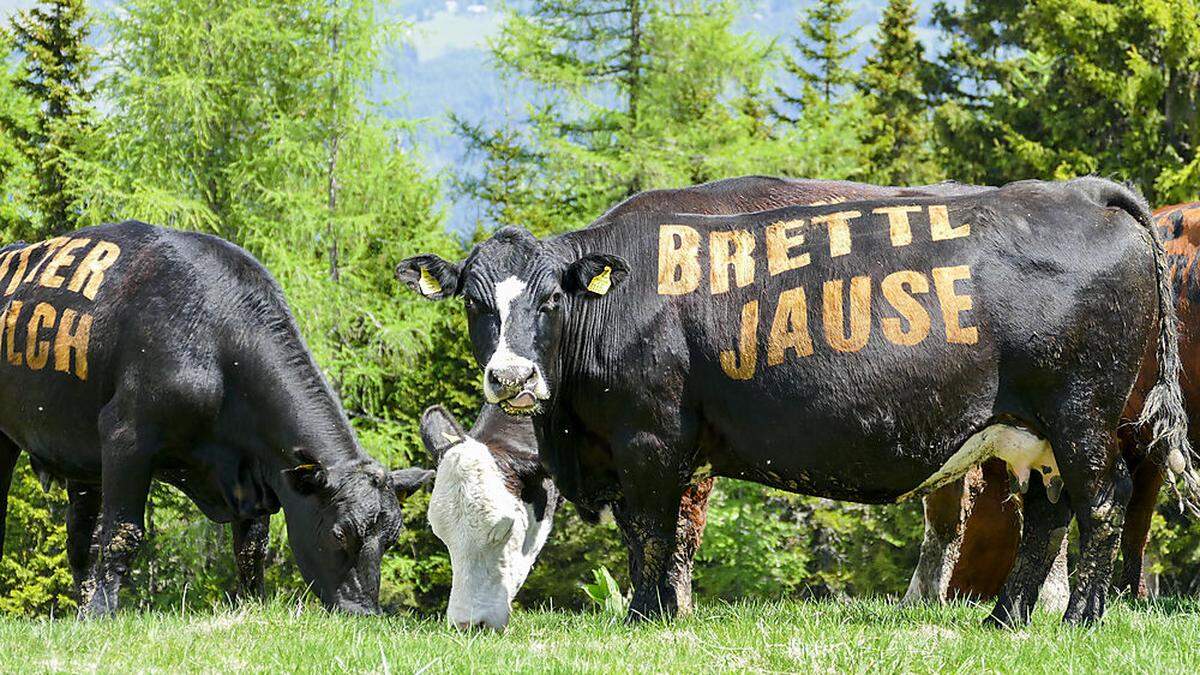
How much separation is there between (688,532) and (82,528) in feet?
14.8

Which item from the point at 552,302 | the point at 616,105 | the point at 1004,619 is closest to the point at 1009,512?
the point at 1004,619

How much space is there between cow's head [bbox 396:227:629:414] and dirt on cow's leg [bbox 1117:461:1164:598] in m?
5.01

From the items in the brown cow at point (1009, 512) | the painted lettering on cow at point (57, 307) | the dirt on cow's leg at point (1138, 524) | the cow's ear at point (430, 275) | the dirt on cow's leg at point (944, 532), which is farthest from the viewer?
the dirt on cow's leg at point (944, 532)

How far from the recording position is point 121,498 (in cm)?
887

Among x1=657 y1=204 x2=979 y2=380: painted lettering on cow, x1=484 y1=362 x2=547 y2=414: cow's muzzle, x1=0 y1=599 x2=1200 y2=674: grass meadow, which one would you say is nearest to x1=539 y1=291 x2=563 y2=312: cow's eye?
x1=484 y1=362 x2=547 y2=414: cow's muzzle

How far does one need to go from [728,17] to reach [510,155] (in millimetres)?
5782

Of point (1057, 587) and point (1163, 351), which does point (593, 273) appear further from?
point (1057, 587)

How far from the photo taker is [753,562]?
26656 millimetres

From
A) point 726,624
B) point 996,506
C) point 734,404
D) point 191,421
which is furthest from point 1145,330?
point 191,421

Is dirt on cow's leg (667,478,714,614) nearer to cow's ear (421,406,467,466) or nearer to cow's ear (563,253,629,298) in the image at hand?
cow's ear (421,406,467,466)

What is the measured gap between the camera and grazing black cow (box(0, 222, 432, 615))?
29.3 feet

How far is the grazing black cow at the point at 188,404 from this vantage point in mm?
8938

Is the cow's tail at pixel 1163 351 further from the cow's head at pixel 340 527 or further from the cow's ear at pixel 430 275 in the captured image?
the cow's head at pixel 340 527

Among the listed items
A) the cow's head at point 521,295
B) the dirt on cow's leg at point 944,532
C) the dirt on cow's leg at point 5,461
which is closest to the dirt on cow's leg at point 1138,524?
the dirt on cow's leg at point 944,532
